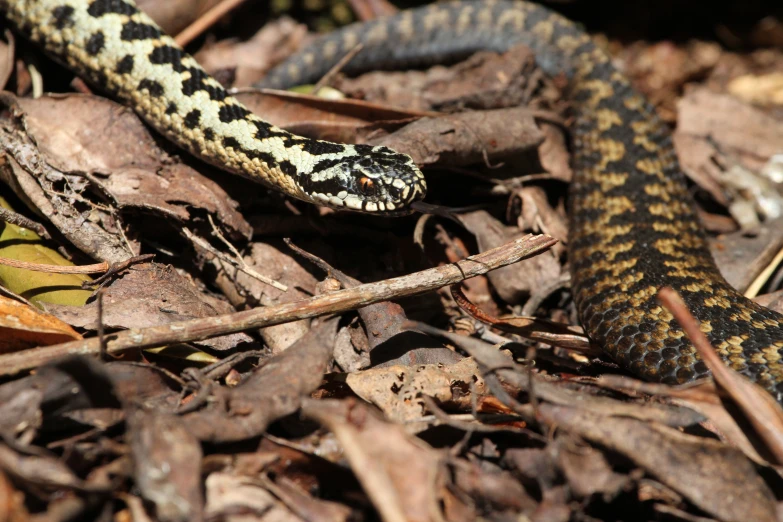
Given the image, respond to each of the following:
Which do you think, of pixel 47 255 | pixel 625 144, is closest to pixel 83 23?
pixel 47 255

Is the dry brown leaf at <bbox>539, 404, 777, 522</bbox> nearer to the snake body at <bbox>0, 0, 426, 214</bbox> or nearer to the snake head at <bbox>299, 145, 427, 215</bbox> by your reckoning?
the snake head at <bbox>299, 145, 427, 215</bbox>

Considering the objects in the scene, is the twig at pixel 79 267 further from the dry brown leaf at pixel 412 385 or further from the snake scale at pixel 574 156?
the dry brown leaf at pixel 412 385

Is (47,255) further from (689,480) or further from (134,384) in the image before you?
(689,480)

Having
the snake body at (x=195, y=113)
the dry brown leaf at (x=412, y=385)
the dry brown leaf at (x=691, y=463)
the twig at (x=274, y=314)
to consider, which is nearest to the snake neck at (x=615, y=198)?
the dry brown leaf at (x=691, y=463)

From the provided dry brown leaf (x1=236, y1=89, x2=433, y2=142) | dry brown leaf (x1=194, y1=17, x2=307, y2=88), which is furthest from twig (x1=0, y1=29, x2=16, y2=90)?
dry brown leaf (x1=236, y1=89, x2=433, y2=142)

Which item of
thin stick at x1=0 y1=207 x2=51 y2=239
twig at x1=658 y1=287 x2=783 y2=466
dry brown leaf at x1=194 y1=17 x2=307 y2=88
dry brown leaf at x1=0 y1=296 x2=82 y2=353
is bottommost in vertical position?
dry brown leaf at x1=0 y1=296 x2=82 y2=353

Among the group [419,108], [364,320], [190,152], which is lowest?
[364,320]
